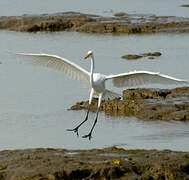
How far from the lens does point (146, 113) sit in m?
13.6

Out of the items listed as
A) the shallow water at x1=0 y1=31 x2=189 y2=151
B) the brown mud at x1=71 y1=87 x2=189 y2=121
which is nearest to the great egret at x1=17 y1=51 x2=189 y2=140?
the shallow water at x1=0 y1=31 x2=189 y2=151

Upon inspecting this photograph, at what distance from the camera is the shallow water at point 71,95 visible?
11.9 meters

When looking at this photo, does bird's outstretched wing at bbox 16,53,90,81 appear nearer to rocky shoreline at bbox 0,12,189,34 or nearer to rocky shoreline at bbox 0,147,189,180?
rocky shoreline at bbox 0,147,189,180

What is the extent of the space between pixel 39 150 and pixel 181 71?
31.6 feet

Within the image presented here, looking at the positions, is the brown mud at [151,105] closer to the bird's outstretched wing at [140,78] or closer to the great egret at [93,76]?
the great egret at [93,76]

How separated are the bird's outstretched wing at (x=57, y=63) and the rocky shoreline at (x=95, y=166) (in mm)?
2851

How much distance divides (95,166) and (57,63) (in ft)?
13.7

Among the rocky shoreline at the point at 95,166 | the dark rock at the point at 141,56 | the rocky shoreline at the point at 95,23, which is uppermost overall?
the rocky shoreline at the point at 95,166

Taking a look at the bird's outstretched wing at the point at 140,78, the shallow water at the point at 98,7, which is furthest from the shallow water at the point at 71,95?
the shallow water at the point at 98,7

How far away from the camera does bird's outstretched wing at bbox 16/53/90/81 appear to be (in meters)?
11.9

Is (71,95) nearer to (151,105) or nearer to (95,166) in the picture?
(151,105)

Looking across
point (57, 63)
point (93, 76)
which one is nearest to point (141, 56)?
point (93, 76)

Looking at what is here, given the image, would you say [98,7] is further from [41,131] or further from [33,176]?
[33,176]

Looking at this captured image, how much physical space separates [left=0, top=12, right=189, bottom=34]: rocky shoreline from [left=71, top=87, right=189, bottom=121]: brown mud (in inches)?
→ 489
